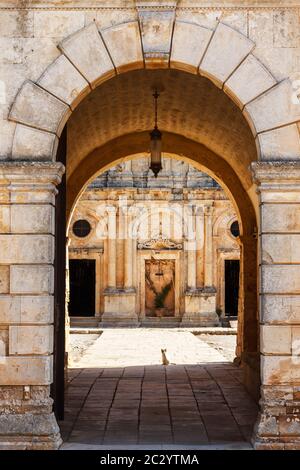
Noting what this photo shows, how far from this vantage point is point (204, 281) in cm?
2427

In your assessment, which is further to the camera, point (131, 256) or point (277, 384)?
point (131, 256)

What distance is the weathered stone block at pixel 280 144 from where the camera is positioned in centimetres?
588

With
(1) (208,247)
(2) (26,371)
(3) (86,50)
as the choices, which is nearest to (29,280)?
(2) (26,371)

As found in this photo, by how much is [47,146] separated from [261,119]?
1974mm

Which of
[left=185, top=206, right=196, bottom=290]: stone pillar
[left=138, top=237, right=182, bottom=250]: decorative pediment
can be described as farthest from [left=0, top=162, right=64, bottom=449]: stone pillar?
[left=138, top=237, right=182, bottom=250]: decorative pediment

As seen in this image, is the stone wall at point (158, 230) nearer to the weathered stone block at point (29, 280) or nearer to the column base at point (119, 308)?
the column base at point (119, 308)

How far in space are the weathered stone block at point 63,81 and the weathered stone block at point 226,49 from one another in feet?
4.00

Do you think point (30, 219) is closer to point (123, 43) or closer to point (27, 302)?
point (27, 302)

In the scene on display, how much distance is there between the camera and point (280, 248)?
5.80 metres

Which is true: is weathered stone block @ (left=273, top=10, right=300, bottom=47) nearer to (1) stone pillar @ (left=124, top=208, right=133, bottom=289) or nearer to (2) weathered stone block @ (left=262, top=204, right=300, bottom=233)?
(2) weathered stone block @ (left=262, top=204, right=300, bottom=233)

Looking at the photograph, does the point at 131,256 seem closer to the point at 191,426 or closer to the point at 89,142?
the point at 89,142

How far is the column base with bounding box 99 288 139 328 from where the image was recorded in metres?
23.6

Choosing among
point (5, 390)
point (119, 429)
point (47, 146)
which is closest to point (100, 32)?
point (47, 146)

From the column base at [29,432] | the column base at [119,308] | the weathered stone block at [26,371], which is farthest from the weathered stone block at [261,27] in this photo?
the column base at [119,308]
